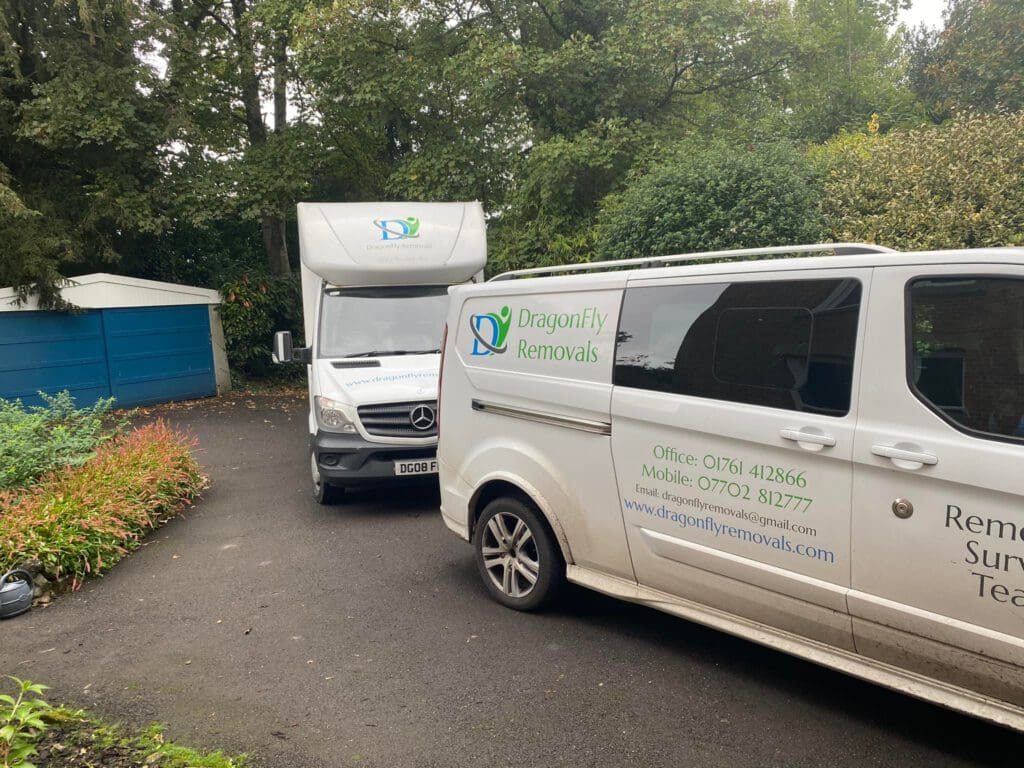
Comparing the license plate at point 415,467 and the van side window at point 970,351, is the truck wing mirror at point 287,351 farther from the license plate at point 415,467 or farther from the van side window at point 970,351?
the van side window at point 970,351

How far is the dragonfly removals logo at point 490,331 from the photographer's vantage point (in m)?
4.56

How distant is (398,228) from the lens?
7.83 meters

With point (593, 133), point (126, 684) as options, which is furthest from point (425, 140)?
point (126, 684)

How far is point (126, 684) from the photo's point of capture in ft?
12.9

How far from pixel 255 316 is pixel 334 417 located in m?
10.6

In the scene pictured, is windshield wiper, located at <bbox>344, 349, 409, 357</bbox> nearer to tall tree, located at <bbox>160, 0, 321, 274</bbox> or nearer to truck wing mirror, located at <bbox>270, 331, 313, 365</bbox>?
truck wing mirror, located at <bbox>270, 331, 313, 365</bbox>

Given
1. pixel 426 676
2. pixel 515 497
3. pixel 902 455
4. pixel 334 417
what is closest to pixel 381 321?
pixel 334 417

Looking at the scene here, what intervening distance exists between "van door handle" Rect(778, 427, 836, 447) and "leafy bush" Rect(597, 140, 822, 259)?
5.18 meters

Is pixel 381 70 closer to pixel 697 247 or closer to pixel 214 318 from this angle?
pixel 214 318

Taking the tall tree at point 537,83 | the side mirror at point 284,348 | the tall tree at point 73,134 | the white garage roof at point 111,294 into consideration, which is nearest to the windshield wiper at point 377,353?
the side mirror at point 284,348

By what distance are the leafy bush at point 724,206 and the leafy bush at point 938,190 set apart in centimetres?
39

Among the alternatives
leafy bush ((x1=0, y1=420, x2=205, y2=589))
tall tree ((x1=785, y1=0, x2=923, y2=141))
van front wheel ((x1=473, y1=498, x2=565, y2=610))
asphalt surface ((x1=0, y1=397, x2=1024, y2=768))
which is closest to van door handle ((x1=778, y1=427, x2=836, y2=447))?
asphalt surface ((x1=0, y1=397, x2=1024, y2=768))

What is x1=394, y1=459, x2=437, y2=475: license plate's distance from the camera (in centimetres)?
681

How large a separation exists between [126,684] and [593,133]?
35.7 feet
